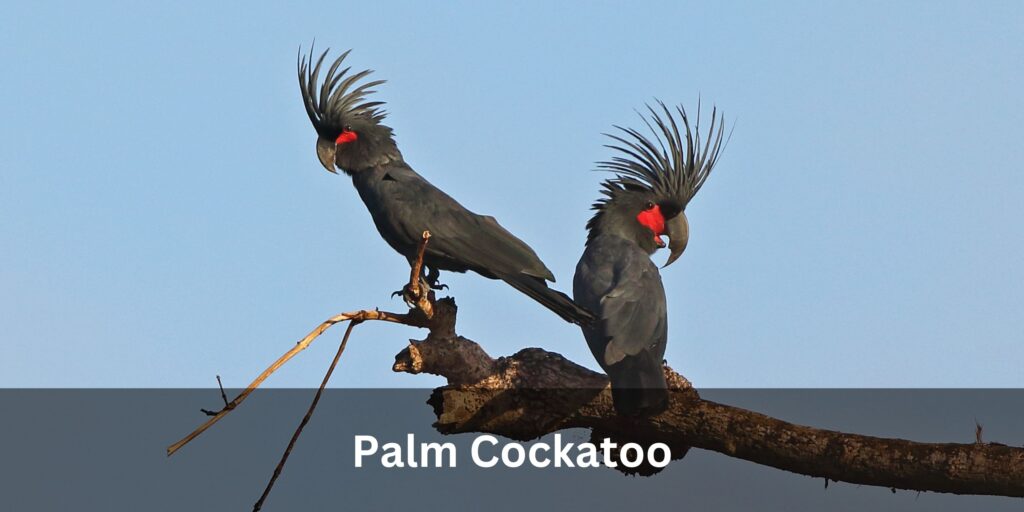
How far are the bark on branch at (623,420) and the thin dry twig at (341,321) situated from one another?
0.44 ft

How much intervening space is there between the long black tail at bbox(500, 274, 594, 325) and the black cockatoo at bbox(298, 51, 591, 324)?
0.07 feet

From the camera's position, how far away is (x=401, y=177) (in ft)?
22.8

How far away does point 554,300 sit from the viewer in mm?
5637

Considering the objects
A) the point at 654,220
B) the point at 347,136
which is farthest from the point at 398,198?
the point at 654,220

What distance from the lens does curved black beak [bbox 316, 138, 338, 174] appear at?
709cm

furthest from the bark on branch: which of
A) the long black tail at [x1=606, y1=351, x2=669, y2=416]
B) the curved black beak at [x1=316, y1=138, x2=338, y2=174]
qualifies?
the curved black beak at [x1=316, y1=138, x2=338, y2=174]

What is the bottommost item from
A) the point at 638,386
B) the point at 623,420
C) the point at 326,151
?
the point at 623,420

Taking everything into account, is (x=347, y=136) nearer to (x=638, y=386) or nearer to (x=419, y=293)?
(x=419, y=293)

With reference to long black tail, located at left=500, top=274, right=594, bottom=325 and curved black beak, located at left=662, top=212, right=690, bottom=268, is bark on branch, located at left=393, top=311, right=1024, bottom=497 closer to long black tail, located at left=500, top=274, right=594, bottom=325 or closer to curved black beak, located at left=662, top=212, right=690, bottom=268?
long black tail, located at left=500, top=274, right=594, bottom=325

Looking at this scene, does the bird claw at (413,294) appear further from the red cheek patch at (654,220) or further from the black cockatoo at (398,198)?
the red cheek patch at (654,220)

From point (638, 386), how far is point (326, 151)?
9.00 ft

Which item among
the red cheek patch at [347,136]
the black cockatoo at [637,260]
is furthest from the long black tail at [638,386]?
the red cheek patch at [347,136]

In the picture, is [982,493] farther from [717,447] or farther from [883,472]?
[717,447]

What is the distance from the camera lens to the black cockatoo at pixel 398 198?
247 inches
